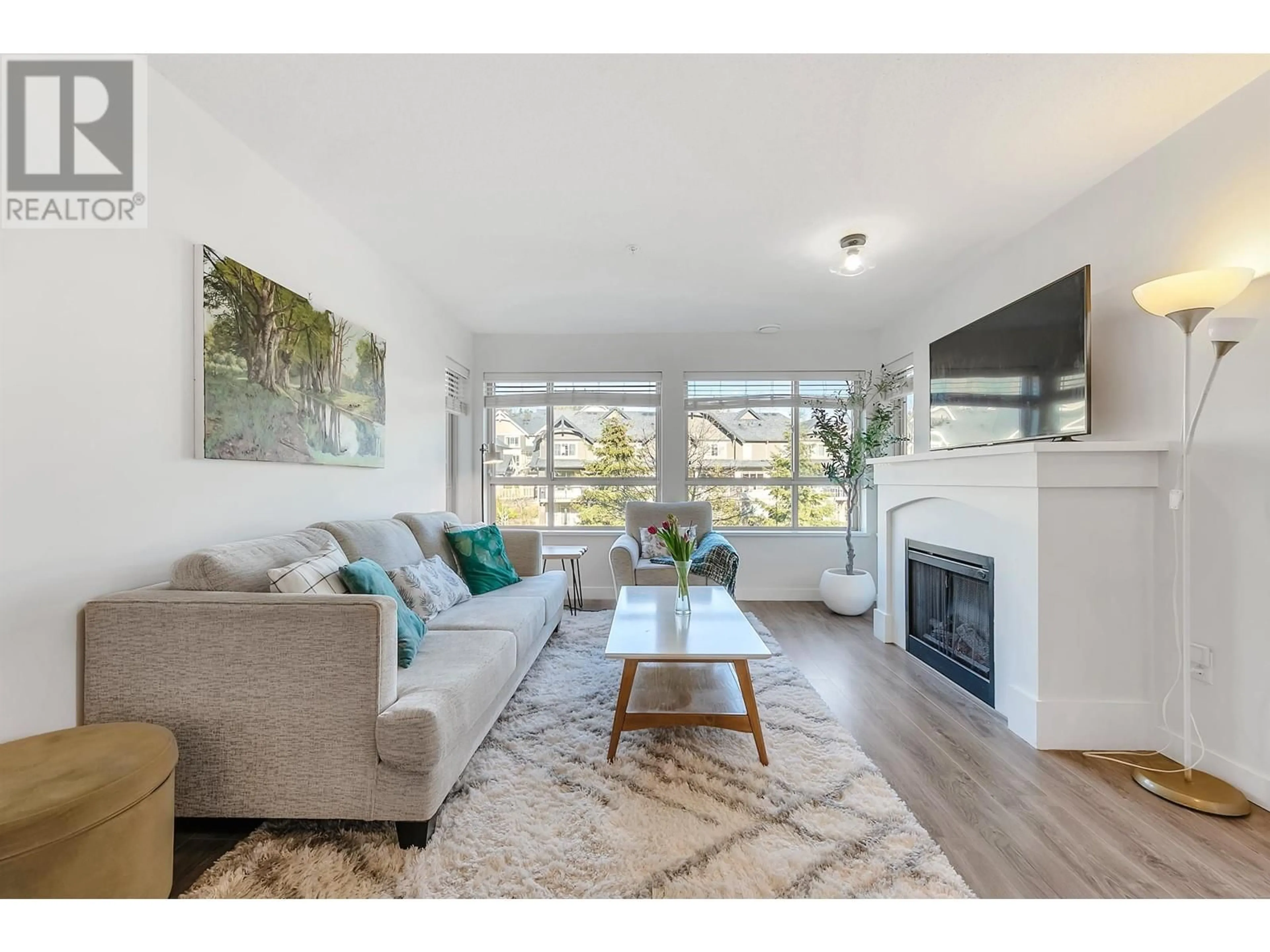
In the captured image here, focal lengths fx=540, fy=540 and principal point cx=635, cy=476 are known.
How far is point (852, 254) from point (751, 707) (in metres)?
2.44

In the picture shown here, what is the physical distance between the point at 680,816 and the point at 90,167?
268 cm

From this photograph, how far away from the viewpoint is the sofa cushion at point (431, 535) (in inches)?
122

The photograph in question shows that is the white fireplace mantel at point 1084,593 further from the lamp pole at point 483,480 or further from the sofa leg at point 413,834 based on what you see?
the lamp pole at point 483,480

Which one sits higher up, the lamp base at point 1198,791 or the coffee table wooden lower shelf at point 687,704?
the coffee table wooden lower shelf at point 687,704

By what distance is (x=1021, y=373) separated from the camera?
2674mm

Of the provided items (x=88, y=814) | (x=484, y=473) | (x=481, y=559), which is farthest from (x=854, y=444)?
(x=88, y=814)

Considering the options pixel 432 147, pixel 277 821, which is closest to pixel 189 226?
pixel 432 147

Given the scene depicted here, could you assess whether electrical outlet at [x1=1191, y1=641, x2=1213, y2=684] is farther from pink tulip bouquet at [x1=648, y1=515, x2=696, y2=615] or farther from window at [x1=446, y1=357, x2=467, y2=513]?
window at [x1=446, y1=357, x2=467, y2=513]

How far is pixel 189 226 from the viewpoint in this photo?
190 centimetres

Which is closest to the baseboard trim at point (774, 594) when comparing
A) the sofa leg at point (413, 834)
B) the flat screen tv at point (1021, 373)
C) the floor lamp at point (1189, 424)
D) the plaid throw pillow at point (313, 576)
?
the flat screen tv at point (1021, 373)

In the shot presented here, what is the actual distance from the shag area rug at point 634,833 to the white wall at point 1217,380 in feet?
4.12

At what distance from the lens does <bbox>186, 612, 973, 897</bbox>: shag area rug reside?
4.59 ft

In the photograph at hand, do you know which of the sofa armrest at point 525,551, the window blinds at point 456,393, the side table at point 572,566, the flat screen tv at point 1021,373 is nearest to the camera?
the flat screen tv at point 1021,373
